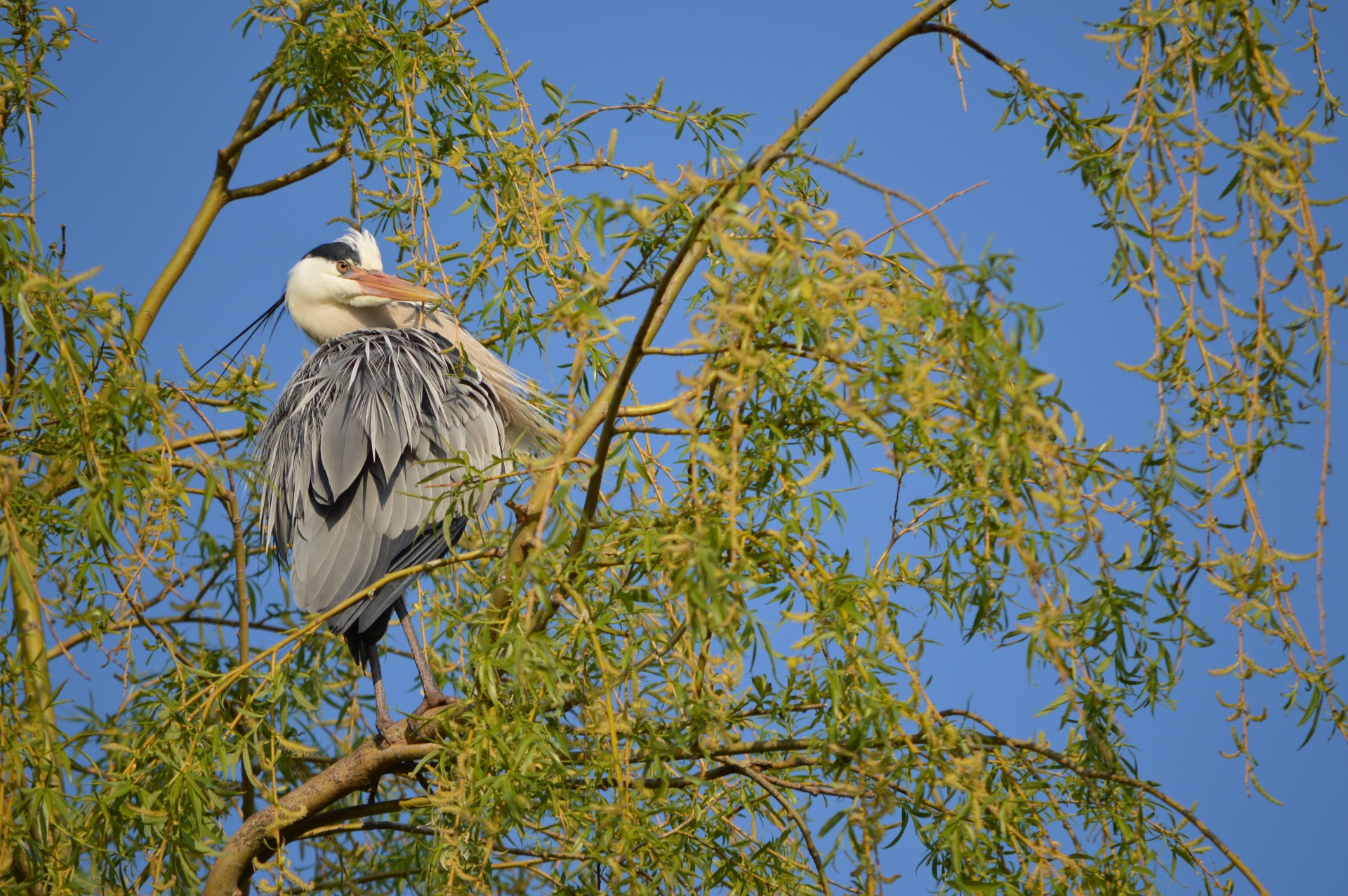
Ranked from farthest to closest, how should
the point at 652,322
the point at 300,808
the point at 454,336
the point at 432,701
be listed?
the point at 454,336 → the point at 432,701 → the point at 300,808 → the point at 652,322

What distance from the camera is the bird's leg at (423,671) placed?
198 cm

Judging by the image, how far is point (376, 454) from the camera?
2.19 m

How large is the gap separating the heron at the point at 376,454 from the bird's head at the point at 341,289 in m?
0.25

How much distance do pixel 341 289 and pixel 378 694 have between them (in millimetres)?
1047

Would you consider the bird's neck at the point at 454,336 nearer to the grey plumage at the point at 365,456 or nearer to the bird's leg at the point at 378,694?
the grey plumage at the point at 365,456

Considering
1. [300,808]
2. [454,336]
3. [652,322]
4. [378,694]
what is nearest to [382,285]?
[454,336]

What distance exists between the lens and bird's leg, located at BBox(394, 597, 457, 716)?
1.98m

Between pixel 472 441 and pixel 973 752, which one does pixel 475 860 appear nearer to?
pixel 973 752

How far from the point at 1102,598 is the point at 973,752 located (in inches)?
6.8

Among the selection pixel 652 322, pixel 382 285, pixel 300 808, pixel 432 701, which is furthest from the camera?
pixel 382 285

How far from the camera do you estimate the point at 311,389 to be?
92.7 inches

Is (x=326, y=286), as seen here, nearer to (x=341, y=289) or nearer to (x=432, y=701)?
(x=341, y=289)

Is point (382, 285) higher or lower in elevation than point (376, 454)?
higher

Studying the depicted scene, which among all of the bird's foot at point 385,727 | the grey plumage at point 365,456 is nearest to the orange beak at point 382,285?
the grey plumage at point 365,456
